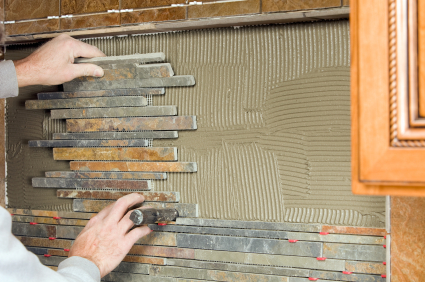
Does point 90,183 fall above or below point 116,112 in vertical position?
below

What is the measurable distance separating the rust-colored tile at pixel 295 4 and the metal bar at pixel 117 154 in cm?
59

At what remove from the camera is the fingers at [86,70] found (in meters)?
1.41

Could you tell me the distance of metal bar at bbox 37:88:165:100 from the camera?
4.63ft

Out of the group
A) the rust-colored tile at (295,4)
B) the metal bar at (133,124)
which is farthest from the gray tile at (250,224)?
the rust-colored tile at (295,4)

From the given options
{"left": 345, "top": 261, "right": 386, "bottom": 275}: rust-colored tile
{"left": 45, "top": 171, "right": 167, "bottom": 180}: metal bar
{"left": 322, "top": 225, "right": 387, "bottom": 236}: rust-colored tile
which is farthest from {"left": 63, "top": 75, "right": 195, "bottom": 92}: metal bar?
{"left": 345, "top": 261, "right": 386, "bottom": 275}: rust-colored tile

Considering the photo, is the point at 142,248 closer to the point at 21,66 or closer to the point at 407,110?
the point at 21,66

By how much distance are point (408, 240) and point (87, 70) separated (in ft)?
4.06

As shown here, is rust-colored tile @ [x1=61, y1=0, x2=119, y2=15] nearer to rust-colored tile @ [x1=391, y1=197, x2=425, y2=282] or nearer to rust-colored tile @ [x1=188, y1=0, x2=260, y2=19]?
rust-colored tile @ [x1=188, y1=0, x2=260, y2=19]

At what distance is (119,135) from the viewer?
1.45 metres

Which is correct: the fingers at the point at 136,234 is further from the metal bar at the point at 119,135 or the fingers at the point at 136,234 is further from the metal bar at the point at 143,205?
the metal bar at the point at 119,135

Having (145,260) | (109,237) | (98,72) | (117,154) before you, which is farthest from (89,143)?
(145,260)

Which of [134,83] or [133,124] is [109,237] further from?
[134,83]

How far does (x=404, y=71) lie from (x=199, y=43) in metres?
0.80

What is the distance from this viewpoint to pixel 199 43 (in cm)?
139
